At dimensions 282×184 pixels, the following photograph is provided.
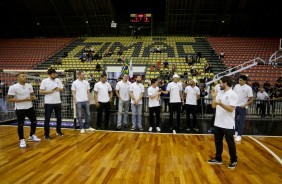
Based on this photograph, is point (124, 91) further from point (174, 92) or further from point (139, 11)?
point (139, 11)

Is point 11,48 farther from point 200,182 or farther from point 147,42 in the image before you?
point 200,182

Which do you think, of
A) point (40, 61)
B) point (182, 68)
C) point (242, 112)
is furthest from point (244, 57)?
point (40, 61)

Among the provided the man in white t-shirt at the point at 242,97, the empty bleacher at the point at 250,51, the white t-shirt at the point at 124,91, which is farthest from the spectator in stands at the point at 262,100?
the empty bleacher at the point at 250,51

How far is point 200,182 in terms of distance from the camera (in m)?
3.26

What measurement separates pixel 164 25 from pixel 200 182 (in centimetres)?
2229

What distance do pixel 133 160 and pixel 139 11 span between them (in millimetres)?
22237

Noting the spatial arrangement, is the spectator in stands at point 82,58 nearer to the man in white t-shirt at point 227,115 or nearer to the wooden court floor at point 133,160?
the wooden court floor at point 133,160

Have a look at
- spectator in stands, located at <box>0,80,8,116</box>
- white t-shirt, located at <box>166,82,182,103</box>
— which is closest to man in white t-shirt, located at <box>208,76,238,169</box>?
white t-shirt, located at <box>166,82,182,103</box>

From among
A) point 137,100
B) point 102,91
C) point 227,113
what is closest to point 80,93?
point 102,91

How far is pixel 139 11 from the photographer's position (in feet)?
78.3

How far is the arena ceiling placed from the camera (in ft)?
65.7

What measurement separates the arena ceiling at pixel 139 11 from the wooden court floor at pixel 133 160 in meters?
17.2

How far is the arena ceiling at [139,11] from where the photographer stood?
65.7 ft

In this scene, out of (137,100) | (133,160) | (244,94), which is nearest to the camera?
(133,160)
